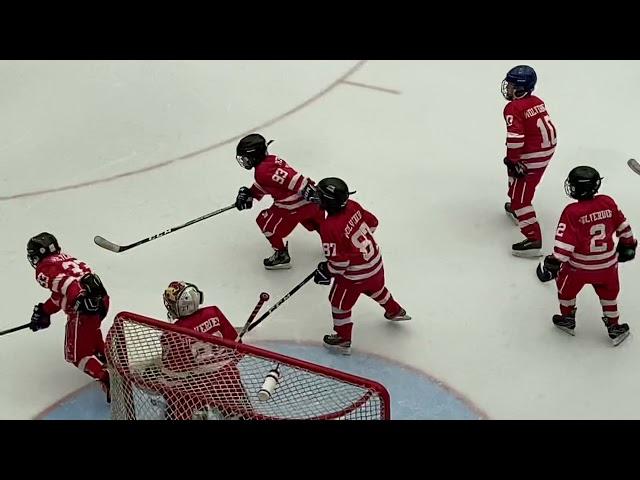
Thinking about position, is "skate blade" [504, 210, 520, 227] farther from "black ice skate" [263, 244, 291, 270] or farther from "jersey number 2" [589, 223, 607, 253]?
"black ice skate" [263, 244, 291, 270]

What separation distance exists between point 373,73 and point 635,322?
2.81 meters

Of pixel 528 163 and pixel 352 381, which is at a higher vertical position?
pixel 528 163

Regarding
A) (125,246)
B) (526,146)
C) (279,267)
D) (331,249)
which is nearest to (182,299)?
(331,249)

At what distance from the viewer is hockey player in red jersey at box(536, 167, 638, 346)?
3.98 m

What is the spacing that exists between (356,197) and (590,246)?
156cm

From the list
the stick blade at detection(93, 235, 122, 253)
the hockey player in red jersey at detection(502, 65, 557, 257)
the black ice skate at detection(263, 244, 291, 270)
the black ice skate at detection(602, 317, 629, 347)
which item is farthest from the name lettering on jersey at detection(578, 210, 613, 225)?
the stick blade at detection(93, 235, 122, 253)

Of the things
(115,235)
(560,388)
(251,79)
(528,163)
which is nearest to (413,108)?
(251,79)

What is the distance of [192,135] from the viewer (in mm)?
5938

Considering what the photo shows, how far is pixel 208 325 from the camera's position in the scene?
3.66 meters

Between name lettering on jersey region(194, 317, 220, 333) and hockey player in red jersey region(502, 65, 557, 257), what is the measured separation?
5.31 ft

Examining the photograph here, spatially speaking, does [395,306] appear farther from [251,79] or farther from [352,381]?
[251,79]

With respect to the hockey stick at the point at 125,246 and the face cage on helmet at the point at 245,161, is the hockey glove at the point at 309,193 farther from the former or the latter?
the hockey stick at the point at 125,246

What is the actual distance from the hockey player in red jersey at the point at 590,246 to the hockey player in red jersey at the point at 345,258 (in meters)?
0.66

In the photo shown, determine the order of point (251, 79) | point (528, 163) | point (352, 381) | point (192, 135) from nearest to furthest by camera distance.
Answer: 1. point (352, 381)
2. point (528, 163)
3. point (192, 135)
4. point (251, 79)
